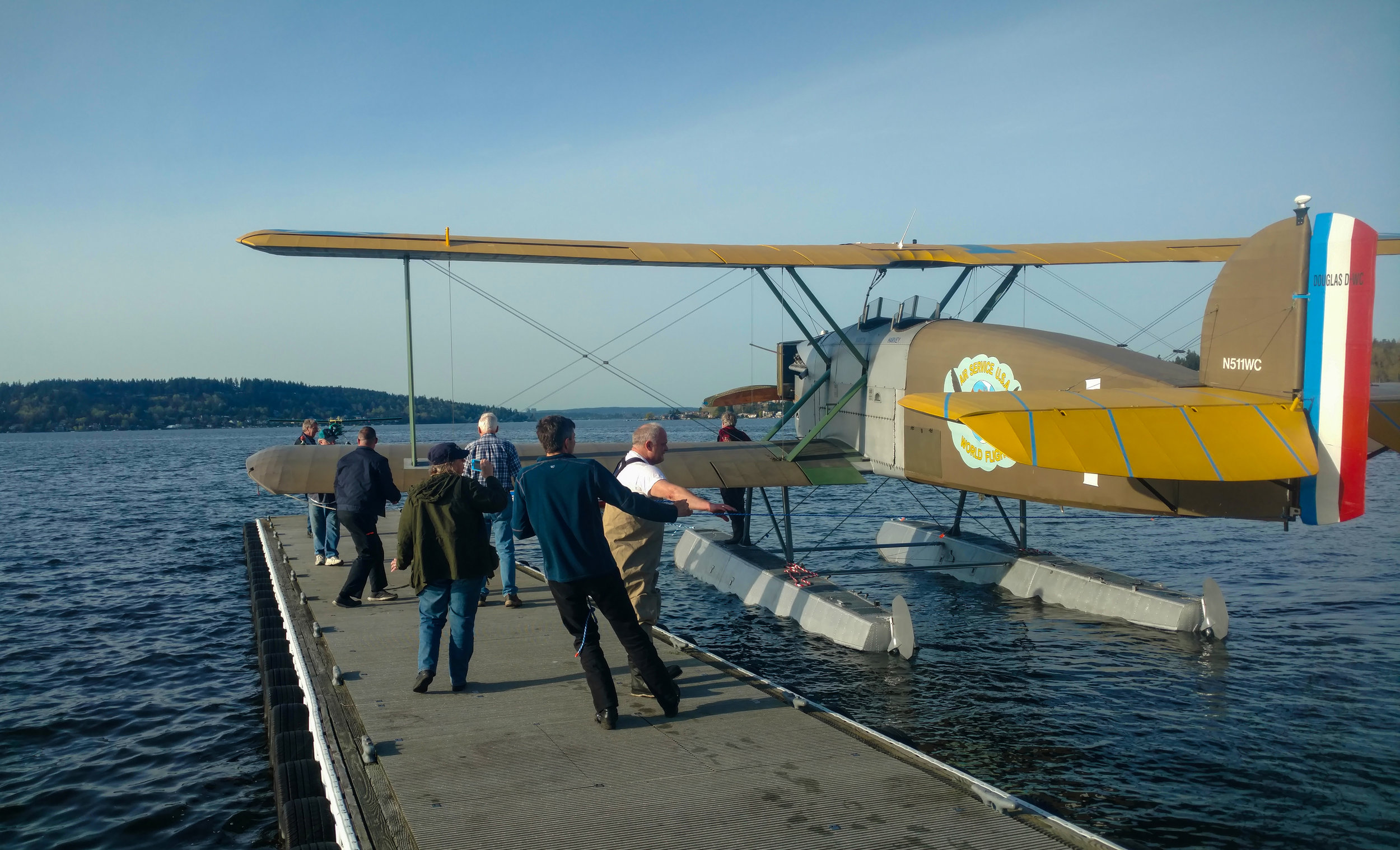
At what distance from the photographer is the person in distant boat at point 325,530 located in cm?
1189

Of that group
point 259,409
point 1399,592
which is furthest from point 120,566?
point 259,409

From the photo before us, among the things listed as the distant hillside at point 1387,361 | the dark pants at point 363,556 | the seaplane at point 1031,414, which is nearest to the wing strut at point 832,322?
the seaplane at point 1031,414

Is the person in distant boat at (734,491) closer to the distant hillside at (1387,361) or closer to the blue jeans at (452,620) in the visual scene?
the blue jeans at (452,620)

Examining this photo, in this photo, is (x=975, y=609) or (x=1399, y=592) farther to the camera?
(x=1399, y=592)

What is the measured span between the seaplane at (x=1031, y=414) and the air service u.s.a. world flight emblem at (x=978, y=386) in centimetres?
3

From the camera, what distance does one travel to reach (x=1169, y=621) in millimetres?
10188

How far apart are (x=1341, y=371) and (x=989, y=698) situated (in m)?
3.89

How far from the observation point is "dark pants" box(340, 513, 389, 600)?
340 inches

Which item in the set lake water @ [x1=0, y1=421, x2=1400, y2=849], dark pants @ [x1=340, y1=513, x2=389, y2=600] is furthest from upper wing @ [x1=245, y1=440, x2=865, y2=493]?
lake water @ [x1=0, y1=421, x2=1400, y2=849]

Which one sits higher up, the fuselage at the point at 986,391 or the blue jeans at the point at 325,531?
the fuselage at the point at 986,391

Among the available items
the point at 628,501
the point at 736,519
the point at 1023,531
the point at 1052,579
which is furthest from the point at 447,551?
the point at 1023,531

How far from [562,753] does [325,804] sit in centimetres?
134

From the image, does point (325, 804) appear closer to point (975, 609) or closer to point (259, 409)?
point (975, 609)

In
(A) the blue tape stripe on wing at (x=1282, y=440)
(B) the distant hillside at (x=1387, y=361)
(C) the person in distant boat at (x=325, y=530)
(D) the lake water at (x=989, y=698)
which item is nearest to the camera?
(D) the lake water at (x=989, y=698)
